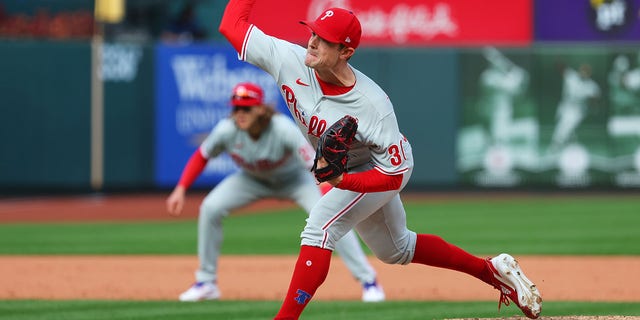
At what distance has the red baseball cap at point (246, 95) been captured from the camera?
24.8 ft

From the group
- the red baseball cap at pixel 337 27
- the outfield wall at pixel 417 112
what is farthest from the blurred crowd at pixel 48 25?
the red baseball cap at pixel 337 27

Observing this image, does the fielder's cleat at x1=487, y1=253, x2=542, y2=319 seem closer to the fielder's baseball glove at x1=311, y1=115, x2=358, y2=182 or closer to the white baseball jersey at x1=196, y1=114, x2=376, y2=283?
the fielder's baseball glove at x1=311, y1=115, x2=358, y2=182

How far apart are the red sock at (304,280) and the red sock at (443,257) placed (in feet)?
2.31

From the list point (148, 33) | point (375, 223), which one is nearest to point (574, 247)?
point (375, 223)

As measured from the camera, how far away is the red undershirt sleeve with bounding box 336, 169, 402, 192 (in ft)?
16.6

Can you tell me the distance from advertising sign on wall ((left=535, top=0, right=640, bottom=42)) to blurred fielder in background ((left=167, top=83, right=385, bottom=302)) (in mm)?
10764

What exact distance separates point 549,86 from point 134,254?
8060 mm

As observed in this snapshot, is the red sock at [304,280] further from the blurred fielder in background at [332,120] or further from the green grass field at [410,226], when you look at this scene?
the green grass field at [410,226]

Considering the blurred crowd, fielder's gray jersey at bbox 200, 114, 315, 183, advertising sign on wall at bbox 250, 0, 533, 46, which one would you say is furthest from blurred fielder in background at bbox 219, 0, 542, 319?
the blurred crowd

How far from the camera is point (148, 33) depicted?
18828 mm

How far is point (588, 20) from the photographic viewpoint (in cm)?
1791

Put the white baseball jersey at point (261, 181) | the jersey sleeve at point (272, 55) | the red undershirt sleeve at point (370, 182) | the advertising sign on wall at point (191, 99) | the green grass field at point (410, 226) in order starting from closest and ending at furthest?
the red undershirt sleeve at point (370, 182)
the jersey sleeve at point (272, 55)
the green grass field at point (410, 226)
the white baseball jersey at point (261, 181)
the advertising sign on wall at point (191, 99)

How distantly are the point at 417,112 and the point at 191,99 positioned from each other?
3.39 meters

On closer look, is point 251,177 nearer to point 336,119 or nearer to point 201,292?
point 201,292
